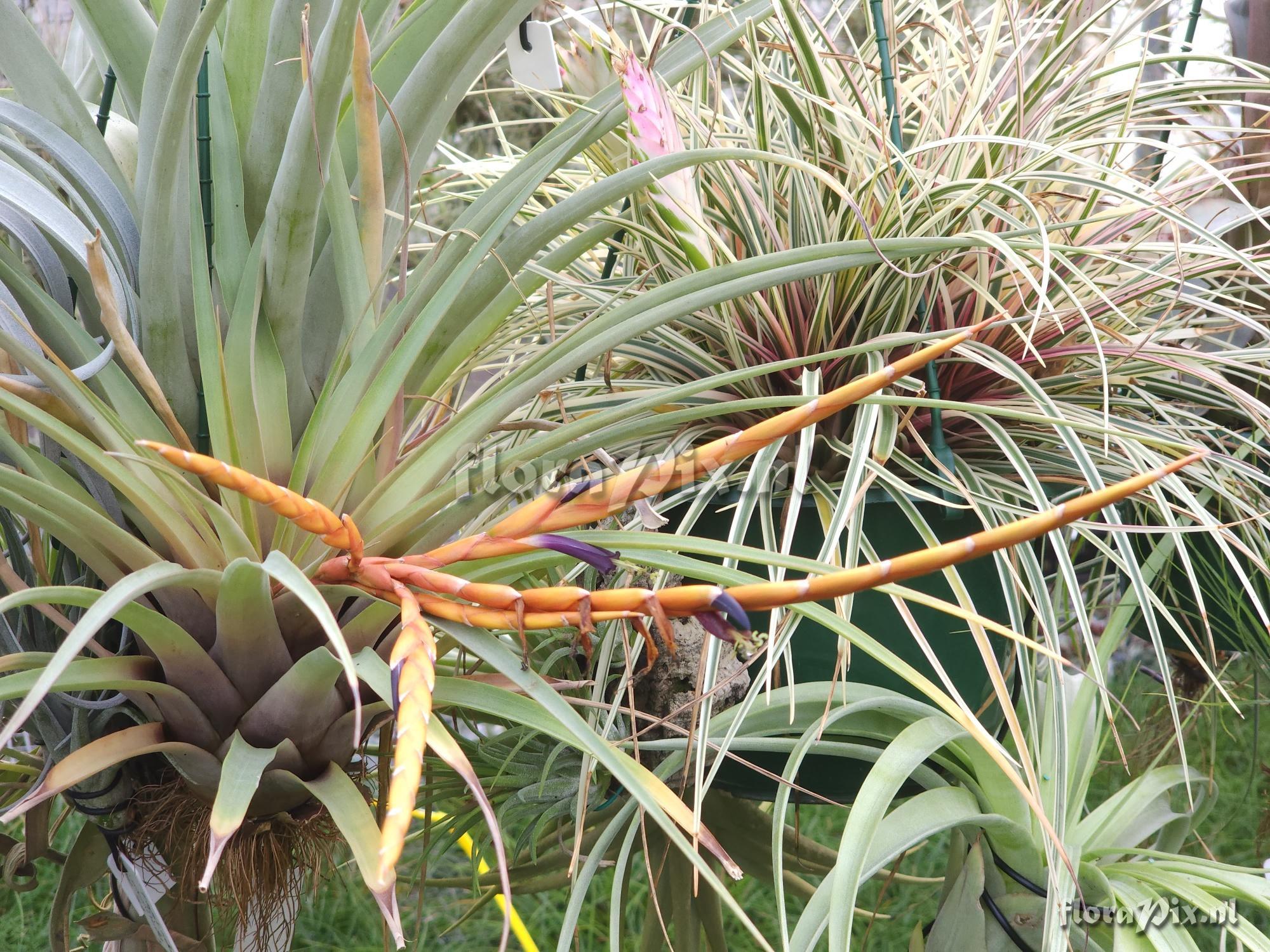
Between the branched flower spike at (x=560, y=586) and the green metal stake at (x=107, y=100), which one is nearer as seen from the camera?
the branched flower spike at (x=560, y=586)

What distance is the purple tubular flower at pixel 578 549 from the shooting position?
1.30 feet

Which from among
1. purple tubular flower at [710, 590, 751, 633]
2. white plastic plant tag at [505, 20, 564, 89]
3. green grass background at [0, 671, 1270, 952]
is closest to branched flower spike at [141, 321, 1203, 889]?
purple tubular flower at [710, 590, 751, 633]

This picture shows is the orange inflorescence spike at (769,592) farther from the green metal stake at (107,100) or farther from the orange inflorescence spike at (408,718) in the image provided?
the green metal stake at (107,100)

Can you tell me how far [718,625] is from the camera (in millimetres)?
348

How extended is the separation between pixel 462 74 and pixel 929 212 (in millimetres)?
276

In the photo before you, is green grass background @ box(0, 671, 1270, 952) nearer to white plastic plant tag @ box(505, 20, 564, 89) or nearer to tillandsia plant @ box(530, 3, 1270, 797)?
tillandsia plant @ box(530, 3, 1270, 797)

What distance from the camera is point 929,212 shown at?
585 mm

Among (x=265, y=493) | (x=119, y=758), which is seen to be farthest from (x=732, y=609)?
(x=119, y=758)

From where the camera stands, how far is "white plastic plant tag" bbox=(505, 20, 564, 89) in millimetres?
520

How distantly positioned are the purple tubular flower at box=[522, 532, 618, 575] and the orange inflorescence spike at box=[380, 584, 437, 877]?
0.19 ft

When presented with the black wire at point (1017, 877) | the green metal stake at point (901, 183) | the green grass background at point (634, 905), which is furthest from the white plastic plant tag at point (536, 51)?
the green grass background at point (634, 905)

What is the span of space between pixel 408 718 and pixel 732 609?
0.11m

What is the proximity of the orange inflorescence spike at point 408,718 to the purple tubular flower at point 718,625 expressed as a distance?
0.31ft

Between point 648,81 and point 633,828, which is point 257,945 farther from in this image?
point 648,81
